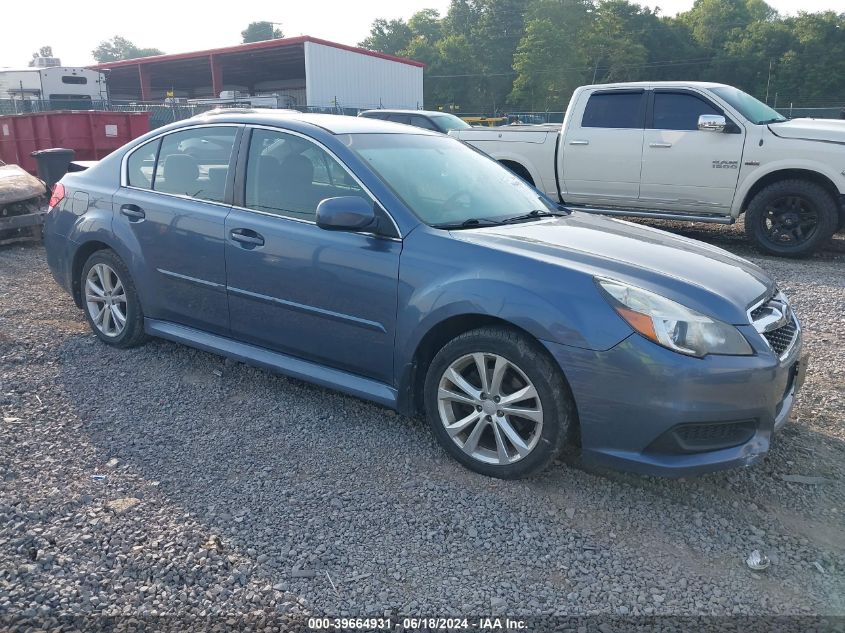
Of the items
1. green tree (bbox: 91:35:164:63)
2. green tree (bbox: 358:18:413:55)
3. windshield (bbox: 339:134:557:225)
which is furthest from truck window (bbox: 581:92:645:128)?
green tree (bbox: 91:35:164:63)

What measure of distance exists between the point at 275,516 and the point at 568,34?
75668 millimetres

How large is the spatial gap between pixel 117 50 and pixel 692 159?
181 metres

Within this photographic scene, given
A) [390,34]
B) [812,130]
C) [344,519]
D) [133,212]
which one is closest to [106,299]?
[133,212]

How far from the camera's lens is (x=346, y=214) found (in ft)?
11.8

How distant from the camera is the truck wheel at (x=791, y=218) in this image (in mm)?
7867

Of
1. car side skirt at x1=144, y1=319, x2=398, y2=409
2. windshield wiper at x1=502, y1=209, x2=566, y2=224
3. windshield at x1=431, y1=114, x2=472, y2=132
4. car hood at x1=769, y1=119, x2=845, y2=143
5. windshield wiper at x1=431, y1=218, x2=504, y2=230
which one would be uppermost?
car hood at x1=769, y1=119, x2=845, y2=143

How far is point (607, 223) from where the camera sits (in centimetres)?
440

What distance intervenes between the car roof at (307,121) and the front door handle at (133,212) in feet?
2.12

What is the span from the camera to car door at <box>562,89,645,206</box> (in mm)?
9039

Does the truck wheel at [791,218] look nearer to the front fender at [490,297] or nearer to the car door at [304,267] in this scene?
the front fender at [490,297]

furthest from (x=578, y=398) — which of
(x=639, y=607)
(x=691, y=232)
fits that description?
(x=691, y=232)

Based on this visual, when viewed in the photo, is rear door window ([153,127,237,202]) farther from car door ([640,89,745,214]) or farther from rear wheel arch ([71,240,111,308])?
car door ([640,89,745,214])

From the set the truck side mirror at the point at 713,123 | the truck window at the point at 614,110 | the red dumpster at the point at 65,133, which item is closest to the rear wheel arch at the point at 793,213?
the truck side mirror at the point at 713,123

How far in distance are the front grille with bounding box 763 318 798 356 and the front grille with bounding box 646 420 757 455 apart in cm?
38
